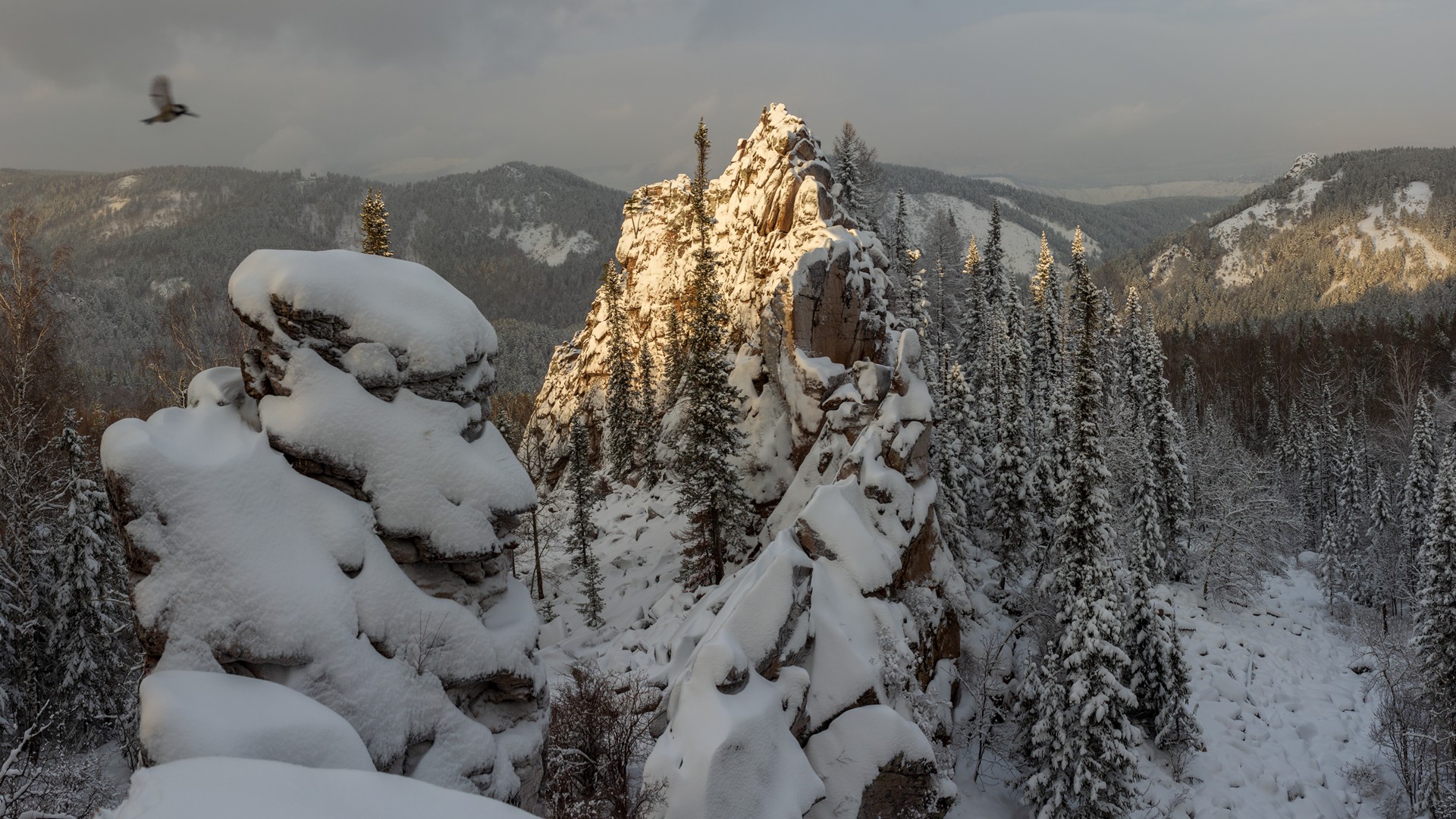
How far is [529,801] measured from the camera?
17.8m

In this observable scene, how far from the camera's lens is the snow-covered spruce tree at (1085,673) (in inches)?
961

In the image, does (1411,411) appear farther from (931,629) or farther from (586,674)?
(586,674)

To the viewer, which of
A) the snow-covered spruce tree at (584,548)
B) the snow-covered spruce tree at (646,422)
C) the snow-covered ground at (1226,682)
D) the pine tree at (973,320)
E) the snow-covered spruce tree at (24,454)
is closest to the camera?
the snow-covered spruce tree at (24,454)

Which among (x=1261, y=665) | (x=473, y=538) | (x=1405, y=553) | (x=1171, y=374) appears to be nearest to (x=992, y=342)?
(x=1261, y=665)

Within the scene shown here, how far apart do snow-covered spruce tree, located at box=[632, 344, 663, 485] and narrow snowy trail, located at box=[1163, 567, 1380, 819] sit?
3649 cm

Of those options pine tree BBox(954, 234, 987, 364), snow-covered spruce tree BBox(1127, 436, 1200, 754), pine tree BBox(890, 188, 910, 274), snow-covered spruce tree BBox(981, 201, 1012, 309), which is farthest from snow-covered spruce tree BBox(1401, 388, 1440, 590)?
pine tree BBox(890, 188, 910, 274)

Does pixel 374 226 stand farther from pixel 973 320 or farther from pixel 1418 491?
pixel 1418 491

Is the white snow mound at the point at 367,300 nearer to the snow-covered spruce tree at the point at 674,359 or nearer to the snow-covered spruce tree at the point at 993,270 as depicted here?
the snow-covered spruce tree at the point at 674,359

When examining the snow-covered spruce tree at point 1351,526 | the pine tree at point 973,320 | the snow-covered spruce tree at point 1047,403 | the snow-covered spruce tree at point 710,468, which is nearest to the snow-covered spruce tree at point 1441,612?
the snow-covered spruce tree at point 1047,403

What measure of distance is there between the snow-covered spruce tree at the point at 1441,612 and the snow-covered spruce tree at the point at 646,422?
142 ft

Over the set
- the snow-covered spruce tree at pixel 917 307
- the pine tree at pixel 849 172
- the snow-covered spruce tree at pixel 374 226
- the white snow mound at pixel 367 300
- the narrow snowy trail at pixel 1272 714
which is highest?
the pine tree at pixel 849 172

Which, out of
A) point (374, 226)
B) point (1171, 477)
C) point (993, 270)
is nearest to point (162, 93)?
point (374, 226)

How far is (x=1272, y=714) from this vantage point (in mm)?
34750

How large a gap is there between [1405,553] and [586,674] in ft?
211
